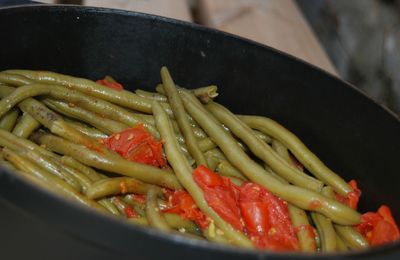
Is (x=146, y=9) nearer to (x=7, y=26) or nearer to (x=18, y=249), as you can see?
(x=7, y=26)

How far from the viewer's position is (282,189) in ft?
4.31

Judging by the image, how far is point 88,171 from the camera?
1284mm

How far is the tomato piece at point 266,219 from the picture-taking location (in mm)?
1217

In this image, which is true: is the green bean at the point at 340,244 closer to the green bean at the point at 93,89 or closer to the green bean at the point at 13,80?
the green bean at the point at 93,89

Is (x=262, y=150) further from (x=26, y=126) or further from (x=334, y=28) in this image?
(x=334, y=28)

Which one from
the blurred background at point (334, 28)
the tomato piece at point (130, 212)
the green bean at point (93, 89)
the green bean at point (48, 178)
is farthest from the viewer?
the blurred background at point (334, 28)

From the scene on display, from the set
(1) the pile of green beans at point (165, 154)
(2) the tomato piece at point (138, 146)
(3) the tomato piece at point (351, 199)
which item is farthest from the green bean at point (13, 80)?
(3) the tomato piece at point (351, 199)

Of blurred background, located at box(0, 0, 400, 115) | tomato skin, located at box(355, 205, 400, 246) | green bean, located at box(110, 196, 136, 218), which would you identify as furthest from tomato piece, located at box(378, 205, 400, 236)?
blurred background, located at box(0, 0, 400, 115)

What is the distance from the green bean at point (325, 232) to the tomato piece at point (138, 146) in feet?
1.26

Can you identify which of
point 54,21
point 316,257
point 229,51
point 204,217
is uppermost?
point 54,21

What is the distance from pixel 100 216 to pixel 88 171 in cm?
48

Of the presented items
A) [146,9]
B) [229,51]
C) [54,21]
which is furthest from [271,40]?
[54,21]

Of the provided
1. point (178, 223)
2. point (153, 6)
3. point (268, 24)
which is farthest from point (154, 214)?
point (268, 24)

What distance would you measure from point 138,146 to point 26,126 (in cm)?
27
